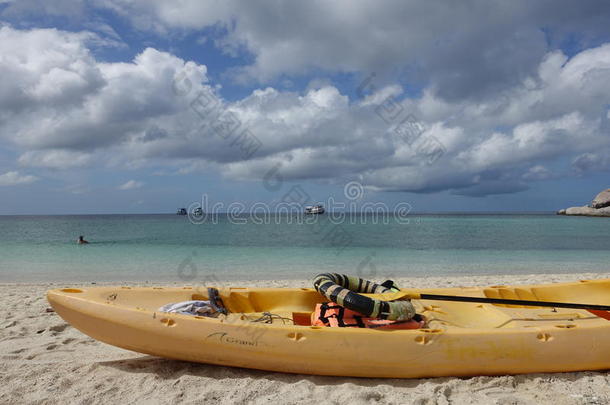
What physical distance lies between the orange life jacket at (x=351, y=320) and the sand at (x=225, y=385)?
1.75 feet

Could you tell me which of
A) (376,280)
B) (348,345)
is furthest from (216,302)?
(376,280)

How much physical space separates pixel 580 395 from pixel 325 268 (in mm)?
9928

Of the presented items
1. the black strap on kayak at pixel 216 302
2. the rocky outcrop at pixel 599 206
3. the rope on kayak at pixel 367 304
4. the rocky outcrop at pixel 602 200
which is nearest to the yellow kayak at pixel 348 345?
the rope on kayak at pixel 367 304

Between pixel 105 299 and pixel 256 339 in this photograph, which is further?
pixel 105 299

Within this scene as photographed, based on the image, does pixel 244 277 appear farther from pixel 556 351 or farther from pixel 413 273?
pixel 556 351

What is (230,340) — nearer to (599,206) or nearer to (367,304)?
(367,304)

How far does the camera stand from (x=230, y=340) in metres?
3.56

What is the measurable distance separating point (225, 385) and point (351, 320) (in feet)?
4.29

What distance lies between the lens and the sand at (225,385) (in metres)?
3.26

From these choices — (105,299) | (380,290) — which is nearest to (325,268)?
(380,290)

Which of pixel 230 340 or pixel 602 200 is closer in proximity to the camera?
pixel 230 340

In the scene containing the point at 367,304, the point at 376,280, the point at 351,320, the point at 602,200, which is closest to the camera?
the point at 367,304

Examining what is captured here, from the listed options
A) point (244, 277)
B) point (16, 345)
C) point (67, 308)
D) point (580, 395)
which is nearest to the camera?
point (580, 395)

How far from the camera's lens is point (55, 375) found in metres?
3.66
